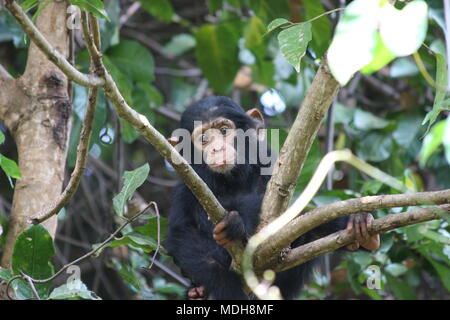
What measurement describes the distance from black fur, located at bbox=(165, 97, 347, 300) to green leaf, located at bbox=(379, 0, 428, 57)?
6.34ft

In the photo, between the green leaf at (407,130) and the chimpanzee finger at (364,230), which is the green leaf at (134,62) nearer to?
the green leaf at (407,130)

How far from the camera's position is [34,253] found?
303 centimetres

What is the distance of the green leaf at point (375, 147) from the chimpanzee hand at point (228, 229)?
2383 millimetres

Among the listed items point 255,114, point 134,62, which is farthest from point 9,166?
point 134,62

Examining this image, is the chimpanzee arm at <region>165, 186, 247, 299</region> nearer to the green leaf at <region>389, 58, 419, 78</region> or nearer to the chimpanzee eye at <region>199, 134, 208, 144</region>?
the chimpanzee eye at <region>199, 134, 208, 144</region>

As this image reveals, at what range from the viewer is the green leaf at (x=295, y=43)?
8.17 feet

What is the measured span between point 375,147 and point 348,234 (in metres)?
2.58

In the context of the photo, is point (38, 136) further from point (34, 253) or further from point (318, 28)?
point (318, 28)

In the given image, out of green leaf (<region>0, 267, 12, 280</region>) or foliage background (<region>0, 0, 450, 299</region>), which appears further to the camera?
foliage background (<region>0, 0, 450, 299</region>)

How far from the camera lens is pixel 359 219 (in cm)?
294

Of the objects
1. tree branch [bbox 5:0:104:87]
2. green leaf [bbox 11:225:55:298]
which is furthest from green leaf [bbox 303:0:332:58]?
tree branch [bbox 5:0:104:87]

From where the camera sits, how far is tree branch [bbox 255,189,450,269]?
229 centimetres
